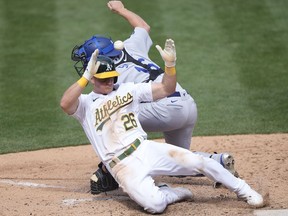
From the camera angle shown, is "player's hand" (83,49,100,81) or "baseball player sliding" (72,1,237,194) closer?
"player's hand" (83,49,100,81)

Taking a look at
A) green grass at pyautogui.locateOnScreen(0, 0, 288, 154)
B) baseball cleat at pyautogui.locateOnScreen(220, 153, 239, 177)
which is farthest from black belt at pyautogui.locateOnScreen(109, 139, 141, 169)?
green grass at pyautogui.locateOnScreen(0, 0, 288, 154)

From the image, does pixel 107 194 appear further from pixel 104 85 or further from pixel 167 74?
pixel 167 74

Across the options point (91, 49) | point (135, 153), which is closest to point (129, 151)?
point (135, 153)

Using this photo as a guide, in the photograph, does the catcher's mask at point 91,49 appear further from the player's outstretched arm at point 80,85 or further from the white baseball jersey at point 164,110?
the player's outstretched arm at point 80,85

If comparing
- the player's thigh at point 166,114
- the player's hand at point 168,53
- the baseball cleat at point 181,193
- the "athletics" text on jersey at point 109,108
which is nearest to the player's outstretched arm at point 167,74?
the player's hand at point 168,53

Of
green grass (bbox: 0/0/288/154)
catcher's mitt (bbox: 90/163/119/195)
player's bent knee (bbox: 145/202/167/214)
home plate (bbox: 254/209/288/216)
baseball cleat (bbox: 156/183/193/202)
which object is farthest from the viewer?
green grass (bbox: 0/0/288/154)

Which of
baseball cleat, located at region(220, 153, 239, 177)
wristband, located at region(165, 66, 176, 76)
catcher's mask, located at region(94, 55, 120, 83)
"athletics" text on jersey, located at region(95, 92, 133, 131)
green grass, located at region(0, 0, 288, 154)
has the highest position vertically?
wristband, located at region(165, 66, 176, 76)

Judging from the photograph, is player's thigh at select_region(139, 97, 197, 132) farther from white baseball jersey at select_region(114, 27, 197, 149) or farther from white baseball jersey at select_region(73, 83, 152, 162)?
white baseball jersey at select_region(73, 83, 152, 162)
